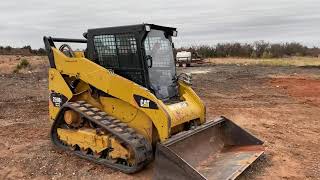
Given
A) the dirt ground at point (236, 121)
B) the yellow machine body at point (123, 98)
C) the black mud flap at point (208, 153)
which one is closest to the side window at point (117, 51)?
the yellow machine body at point (123, 98)

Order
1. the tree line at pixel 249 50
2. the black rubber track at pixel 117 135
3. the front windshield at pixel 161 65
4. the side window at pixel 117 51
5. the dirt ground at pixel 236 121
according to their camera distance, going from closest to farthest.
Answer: the black rubber track at pixel 117 135
the dirt ground at pixel 236 121
the side window at pixel 117 51
the front windshield at pixel 161 65
the tree line at pixel 249 50

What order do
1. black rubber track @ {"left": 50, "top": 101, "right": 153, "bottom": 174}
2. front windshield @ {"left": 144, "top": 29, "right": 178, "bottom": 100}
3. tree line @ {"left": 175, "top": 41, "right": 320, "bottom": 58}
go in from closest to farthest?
black rubber track @ {"left": 50, "top": 101, "right": 153, "bottom": 174} → front windshield @ {"left": 144, "top": 29, "right": 178, "bottom": 100} → tree line @ {"left": 175, "top": 41, "right": 320, "bottom": 58}

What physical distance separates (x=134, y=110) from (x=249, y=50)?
55421 mm

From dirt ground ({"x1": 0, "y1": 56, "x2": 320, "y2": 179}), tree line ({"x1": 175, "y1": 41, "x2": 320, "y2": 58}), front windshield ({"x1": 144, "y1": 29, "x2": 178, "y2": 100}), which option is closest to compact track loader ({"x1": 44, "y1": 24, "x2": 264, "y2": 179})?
front windshield ({"x1": 144, "y1": 29, "x2": 178, "y2": 100})

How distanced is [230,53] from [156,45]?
53.6 metres

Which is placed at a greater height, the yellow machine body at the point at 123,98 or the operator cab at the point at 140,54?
the operator cab at the point at 140,54

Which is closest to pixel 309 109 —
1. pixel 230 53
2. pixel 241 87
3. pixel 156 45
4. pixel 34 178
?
pixel 241 87

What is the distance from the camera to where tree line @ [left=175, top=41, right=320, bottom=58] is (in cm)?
5975

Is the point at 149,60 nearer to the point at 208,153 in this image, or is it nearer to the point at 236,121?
the point at 208,153

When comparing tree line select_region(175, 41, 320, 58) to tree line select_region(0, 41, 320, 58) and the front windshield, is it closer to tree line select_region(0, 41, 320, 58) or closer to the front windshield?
tree line select_region(0, 41, 320, 58)

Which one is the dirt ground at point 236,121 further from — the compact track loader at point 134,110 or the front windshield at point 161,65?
the front windshield at point 161,65

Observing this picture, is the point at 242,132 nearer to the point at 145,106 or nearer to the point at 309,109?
the point at 145,106

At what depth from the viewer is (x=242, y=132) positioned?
8.84 metres

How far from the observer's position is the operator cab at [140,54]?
7945 millimetres
